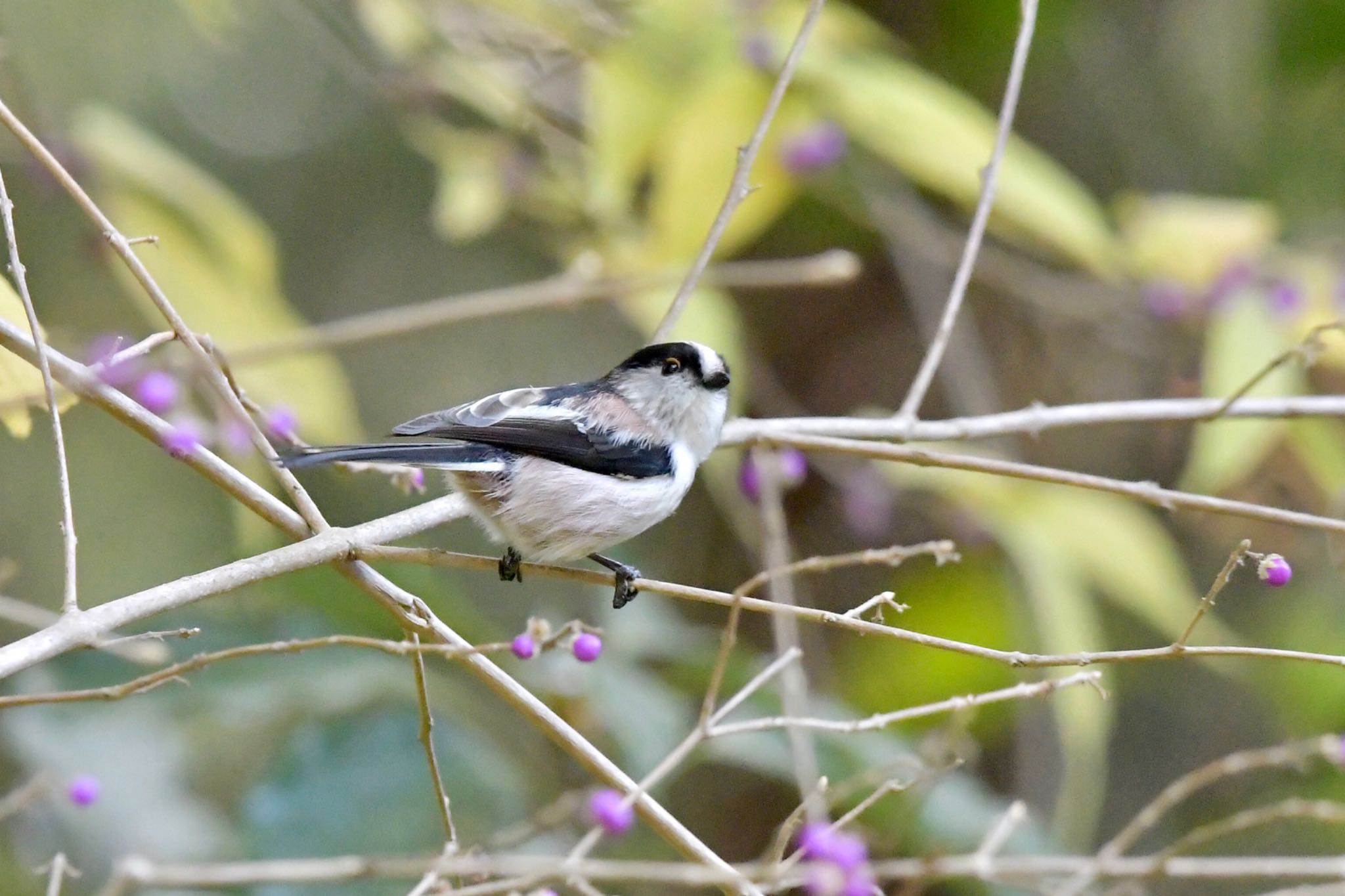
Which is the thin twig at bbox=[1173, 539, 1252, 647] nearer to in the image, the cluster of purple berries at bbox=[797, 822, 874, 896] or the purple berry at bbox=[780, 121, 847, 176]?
the cluster of purple berries at bbox=[797, 822, 874, 896]

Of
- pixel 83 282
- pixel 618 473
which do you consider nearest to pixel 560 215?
pixel 618 473

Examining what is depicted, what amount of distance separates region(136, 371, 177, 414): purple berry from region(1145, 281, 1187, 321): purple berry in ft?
8.64

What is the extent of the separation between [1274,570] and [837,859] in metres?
0.71

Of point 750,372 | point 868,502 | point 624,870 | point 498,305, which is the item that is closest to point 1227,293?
point 868,502

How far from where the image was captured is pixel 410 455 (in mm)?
2021

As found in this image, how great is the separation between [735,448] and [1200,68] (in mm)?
3263

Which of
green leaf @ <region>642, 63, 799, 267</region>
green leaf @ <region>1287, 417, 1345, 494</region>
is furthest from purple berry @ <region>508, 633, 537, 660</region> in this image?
green leaf @ <region>1287, 417, 1345, 494</region>

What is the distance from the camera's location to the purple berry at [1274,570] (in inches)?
65.2

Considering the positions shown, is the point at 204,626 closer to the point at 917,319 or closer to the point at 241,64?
the point at 917,319

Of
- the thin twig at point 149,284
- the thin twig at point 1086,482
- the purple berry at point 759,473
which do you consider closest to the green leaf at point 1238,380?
the thin twig at point 1086,482

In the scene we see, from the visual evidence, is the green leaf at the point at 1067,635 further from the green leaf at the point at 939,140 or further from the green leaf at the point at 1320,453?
the green leaf at the point at 939,140

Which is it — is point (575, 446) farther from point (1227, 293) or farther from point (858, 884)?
point (1227, 293)

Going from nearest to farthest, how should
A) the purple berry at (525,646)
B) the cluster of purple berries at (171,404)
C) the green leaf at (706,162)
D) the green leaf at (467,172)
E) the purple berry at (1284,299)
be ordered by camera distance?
the purple berry at (525,646), the cluster of purple berries at (171,404), the green leaf at (706,162), the purple berry at (1284,299), the green leaf at (467,172)

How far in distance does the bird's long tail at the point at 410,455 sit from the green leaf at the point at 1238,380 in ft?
4.73
